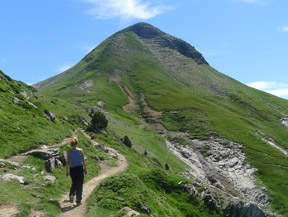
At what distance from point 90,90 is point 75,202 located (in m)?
163

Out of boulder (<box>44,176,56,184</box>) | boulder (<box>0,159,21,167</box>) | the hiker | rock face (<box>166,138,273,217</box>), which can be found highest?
the hiker

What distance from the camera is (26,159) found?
21.0m

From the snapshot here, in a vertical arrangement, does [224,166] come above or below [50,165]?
below

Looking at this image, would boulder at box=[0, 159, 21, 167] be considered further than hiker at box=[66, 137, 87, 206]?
Yes

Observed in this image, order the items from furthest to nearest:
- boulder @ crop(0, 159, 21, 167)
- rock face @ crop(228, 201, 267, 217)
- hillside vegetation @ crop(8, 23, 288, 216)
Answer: rock face @ crop(228, 201, 267, 217) → hillside vegetation @ crop(8, 23, 288, 216) → boulder @ crop(0, 159, 21, 167)

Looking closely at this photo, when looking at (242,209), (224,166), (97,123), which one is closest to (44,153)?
(242,209)

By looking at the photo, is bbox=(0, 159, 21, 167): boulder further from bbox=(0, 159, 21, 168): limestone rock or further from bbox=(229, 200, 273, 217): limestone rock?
bbox=(229, 200, 273, 217): limestone rock

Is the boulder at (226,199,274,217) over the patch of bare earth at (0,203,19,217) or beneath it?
beneath

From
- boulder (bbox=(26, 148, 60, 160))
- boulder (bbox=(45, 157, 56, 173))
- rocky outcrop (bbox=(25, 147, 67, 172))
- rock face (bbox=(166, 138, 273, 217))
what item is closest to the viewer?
boulder (bbox=(45, 157, 56, 173))

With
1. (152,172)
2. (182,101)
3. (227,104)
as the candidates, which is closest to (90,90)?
(182,101)

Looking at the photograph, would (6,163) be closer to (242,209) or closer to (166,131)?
(242,209)

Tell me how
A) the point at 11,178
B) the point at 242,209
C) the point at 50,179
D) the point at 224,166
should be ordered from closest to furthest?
the point at 11,178 → the point at 50,179 → the point at 242,209 → the point at 224,166

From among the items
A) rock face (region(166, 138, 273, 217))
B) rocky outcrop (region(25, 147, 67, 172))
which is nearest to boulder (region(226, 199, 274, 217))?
rock face (region(166, 138, 273, 217))

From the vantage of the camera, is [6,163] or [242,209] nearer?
[6,163]
